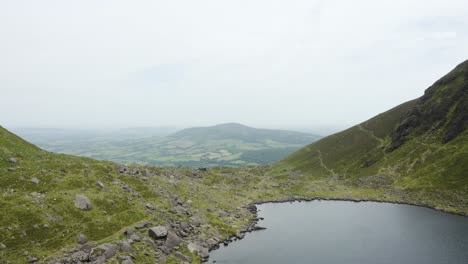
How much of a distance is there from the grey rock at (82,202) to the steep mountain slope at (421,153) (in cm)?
11612

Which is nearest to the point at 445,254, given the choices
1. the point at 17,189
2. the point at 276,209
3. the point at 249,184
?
the point at 276,209

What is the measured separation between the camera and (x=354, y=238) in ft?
253

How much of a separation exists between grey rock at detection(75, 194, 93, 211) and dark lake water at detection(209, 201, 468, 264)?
29.0 m

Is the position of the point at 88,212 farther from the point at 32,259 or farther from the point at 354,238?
the point at 354,238

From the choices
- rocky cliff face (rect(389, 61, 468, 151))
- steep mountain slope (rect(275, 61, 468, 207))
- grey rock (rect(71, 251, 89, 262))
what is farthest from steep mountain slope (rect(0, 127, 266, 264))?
rocky cliff face (rect(389, 61, 468, 151))

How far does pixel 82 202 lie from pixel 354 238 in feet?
221

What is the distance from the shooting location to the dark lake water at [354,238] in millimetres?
65188

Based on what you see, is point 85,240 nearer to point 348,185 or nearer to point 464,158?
point 348,185

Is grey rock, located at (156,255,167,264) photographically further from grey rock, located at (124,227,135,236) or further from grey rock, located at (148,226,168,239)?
grey rock, located at (124,227,135,236)

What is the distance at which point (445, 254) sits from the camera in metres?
65.2

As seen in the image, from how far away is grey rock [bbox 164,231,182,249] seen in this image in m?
63.0

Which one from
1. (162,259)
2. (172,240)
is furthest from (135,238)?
(172,240)

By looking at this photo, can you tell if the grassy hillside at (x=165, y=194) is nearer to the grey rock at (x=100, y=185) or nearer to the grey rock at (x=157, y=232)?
the grey rock at (x=100, y=185)

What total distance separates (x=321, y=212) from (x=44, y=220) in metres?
84.9
